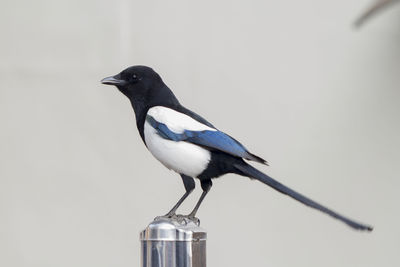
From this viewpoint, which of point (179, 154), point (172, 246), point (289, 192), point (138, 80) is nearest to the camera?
point (172, 246)

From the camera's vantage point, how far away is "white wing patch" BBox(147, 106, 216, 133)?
1.88 meters

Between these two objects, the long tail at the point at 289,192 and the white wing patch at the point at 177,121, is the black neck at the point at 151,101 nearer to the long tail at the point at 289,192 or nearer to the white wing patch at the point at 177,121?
the white wing patch at the point at 177,121

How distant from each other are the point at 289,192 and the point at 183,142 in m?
0.31

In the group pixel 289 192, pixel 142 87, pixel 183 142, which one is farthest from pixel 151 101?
pixel 289 192

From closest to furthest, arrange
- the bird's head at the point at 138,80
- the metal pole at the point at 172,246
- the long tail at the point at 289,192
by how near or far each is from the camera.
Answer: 1. the long tail at the point at 289,192
2. the metal pole at the point at 172,246
3. the bird's head at the point at 138,80

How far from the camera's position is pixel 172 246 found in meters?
1.56

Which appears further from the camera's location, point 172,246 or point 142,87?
point 142,87

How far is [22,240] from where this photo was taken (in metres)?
3.26

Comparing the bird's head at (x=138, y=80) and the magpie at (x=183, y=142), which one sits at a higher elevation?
the bird's head at (x=138, y=80)

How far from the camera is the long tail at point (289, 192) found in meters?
1.44

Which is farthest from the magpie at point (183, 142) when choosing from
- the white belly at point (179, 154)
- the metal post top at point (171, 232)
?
the metal post top at point (171, 232)

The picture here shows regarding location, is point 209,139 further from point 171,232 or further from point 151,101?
point 171,232

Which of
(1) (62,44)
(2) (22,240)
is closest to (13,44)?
(1) (62,44)

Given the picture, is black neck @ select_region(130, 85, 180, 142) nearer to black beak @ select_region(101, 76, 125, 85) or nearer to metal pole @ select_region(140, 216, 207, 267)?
black beak @ select_region(101, 76, 125, 85)
